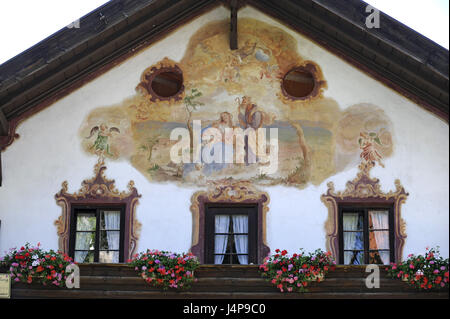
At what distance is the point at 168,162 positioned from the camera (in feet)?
49.1

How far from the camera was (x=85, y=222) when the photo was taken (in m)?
15.0

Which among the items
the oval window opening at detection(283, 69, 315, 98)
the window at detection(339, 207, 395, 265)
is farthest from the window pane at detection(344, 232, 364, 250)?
the oval window opening at detection(283, 69, 315, 98)

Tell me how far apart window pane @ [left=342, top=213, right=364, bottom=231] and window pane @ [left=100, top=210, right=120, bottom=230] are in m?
3.28

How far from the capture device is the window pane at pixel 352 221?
14867 mm

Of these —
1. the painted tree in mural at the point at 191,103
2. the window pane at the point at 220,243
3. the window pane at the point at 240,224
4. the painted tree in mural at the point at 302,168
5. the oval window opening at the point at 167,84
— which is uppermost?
the oval window opening at the point at 167,84

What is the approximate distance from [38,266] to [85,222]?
1.26 meters

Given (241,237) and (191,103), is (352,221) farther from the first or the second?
(191,103)

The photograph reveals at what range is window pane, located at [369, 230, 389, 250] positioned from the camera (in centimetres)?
1472

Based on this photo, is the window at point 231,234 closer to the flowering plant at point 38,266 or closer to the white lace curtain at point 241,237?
the white lace curtain at point 241,237

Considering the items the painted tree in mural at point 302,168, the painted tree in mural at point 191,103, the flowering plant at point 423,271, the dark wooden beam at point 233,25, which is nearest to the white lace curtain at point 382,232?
the flowering plant at point 423,271

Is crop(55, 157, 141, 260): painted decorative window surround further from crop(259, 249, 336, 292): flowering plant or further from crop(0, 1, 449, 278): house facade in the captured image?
crop(259, 249, 336, 292): flowering plant

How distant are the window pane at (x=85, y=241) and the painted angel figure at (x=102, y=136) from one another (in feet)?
3.98

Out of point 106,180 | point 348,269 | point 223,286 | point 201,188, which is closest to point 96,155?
point 106,180
